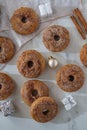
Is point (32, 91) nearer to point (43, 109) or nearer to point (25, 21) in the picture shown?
point (43, 109)

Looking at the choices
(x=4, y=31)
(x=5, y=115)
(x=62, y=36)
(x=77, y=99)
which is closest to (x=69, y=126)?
(x=77, y=99)

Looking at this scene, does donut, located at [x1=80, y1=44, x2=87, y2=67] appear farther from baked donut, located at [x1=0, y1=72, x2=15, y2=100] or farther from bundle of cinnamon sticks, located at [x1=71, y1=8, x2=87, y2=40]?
baked donut, located at [x1=0, y1=72, x2=15, y2=100]

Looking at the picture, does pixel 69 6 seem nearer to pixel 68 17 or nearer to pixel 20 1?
pixel 68 17

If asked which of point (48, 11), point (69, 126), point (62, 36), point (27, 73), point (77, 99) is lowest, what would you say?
point (69, 126)

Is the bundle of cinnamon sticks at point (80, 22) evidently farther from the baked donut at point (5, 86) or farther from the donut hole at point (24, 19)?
the baked donut at point (5, 86)

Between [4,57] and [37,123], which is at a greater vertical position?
[4,57]

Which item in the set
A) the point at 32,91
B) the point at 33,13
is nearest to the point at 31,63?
the point at 32,91

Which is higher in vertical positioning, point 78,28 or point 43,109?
point 78,28
